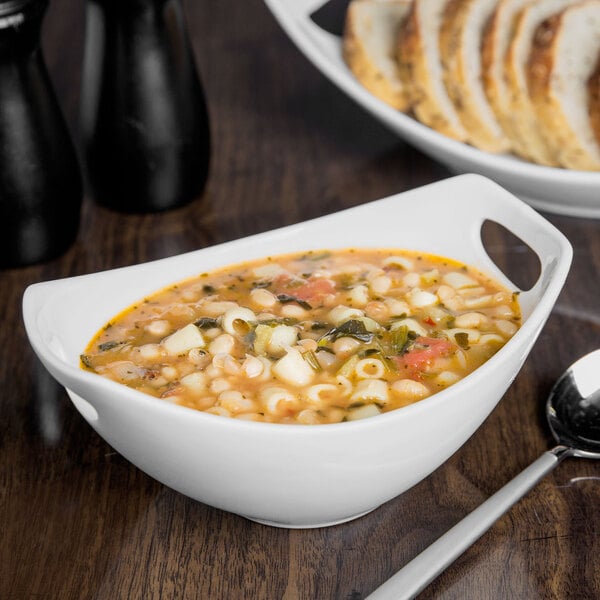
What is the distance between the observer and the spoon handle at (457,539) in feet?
4.58

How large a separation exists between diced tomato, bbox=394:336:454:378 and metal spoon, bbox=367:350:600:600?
24 centimetres

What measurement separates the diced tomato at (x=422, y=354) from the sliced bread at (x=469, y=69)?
1079 mm

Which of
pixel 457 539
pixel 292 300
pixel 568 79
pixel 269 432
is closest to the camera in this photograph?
pixel 269 432

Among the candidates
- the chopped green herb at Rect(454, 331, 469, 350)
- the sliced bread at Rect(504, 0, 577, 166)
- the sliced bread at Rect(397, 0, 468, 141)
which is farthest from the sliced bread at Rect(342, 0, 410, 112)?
the chopped green herb at Rect(454, 331, 469, 350)

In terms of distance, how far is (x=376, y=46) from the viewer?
285cm

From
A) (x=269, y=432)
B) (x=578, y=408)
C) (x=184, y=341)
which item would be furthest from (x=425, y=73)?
(x=269, y=432)

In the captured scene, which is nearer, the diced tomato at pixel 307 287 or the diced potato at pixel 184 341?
the diced potato at pixel 184 341

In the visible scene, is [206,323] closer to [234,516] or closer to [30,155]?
[234,516]

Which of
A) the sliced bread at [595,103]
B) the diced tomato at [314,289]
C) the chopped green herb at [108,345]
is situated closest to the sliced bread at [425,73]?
the sliced bread at [595,103]

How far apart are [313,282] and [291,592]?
65 centimetres

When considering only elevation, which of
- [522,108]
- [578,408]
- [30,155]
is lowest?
[578,408]

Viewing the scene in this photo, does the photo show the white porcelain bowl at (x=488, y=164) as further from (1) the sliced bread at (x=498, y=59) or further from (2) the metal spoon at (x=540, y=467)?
(2) the metal spoon at (x=540, y=467)

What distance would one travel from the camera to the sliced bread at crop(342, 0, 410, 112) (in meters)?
2.77

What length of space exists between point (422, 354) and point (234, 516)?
0.42 metres
